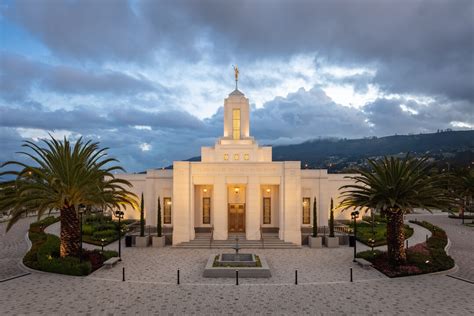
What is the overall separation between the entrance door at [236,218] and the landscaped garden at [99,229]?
34.5ft

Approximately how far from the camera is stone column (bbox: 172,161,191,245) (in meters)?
29.1

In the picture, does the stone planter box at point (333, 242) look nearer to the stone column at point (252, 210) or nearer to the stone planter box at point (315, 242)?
the stone planter box at point (315, 242)

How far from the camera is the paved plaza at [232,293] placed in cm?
1427

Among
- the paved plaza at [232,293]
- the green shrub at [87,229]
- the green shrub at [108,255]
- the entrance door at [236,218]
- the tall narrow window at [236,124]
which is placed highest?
the tall narrow window at [236,124]

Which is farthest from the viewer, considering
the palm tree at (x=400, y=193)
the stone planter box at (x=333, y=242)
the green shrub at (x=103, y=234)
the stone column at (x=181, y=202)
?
the green shrub at (x=103, y=234)

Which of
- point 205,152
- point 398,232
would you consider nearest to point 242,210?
point 205,152

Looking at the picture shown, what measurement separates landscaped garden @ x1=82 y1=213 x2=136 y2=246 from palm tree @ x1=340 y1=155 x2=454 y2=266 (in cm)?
2108

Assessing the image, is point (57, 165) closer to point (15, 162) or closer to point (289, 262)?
point (15, 162)

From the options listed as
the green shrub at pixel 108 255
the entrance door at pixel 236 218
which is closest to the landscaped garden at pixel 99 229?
the green shrub at pixel 108 255

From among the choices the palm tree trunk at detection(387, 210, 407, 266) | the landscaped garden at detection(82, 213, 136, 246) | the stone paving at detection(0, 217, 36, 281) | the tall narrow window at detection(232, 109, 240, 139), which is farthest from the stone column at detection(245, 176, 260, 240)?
the stone paving at detection(0, 217, 36, 281)

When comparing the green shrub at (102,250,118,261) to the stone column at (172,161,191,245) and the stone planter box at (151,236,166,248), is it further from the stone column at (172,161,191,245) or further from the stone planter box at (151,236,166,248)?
the stone column at (172,161,191,245)

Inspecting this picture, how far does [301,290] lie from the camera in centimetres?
1688

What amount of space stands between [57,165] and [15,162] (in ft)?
7.31

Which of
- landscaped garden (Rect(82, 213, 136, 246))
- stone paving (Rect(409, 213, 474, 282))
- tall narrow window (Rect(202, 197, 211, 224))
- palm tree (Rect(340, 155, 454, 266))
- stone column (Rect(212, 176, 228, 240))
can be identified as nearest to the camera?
palm tree (Rect(340, 155, 454, 266))
